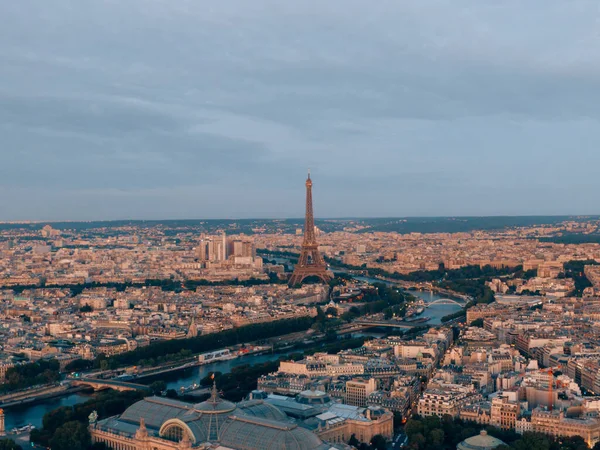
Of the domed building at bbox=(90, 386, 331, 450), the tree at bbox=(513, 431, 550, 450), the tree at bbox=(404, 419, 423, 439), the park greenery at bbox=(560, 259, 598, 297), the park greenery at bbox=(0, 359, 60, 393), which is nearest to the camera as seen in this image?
the domed building at bbox=(90, 386, 331, 450)

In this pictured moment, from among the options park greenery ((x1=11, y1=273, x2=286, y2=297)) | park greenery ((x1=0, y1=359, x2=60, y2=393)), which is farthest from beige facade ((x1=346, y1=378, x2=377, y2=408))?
park greenery ((x1=11, y1=273, x2=286, y2=297))

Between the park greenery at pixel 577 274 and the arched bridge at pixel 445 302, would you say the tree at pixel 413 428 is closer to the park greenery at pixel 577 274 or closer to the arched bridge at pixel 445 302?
the arched bridge at pixel 445 302

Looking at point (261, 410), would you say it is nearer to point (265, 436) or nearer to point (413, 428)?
point (265, 436)

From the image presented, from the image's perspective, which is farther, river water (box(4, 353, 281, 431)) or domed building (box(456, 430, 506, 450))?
river water (box(4, 353, 281, 431))

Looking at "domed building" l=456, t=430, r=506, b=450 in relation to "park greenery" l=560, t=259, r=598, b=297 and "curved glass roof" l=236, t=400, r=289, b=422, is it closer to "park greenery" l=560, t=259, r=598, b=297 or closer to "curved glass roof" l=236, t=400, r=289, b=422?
"curved glass roof" l=236, t=400, r=289, b=422

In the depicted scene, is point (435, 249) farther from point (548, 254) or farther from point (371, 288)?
point (371, 288)
